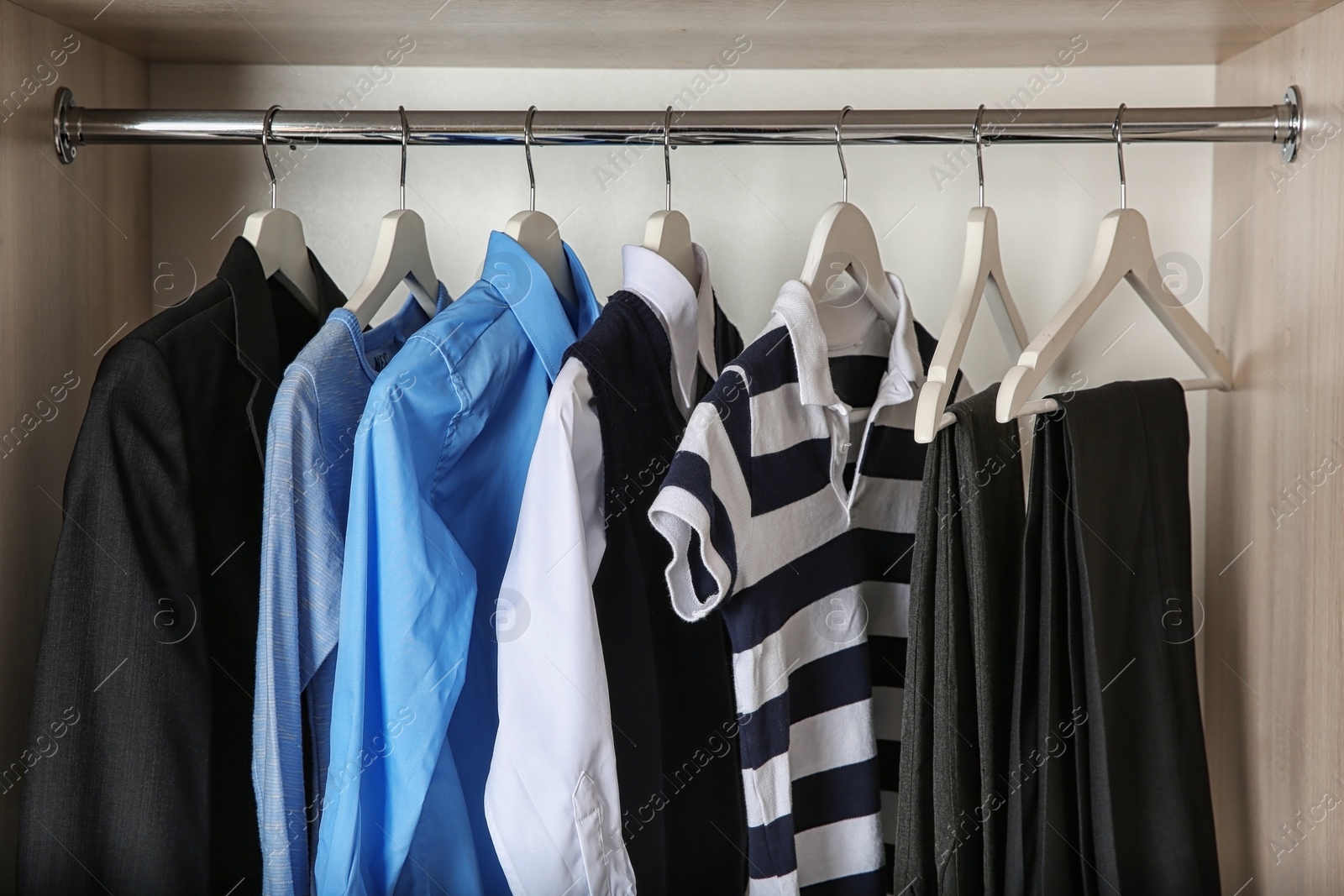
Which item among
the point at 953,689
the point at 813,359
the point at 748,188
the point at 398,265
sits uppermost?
the point at 748,188

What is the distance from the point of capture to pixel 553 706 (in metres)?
0.71

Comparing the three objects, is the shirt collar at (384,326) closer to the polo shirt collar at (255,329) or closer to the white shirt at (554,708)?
the polo shirt collar at (255,329)

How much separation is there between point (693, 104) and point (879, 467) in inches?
18.1

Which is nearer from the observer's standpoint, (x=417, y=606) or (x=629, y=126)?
(x=417, y=606)

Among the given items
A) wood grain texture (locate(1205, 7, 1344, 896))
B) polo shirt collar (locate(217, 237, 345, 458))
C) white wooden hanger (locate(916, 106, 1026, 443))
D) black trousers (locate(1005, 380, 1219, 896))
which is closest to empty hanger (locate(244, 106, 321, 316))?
polo shirt collar (locate(217, 237, 345, 458))

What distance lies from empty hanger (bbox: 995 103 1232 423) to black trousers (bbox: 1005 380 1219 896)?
0.05 m

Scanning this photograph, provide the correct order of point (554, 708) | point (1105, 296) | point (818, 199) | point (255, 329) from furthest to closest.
Answer: point (818, 199) → point (1105, 296) → point (255, 329) → point (554, 708)

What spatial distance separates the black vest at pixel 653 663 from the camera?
780 millimetres

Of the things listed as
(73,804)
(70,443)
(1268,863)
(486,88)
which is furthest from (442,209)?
(1268,863)

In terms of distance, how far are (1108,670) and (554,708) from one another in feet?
1.50

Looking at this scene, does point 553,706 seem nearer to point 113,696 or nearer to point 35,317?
point 113,696

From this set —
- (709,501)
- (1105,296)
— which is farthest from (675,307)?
(1105,296)

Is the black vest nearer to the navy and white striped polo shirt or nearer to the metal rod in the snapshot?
the navy and white striped polo shirt

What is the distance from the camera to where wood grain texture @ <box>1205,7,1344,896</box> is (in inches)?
33.3
